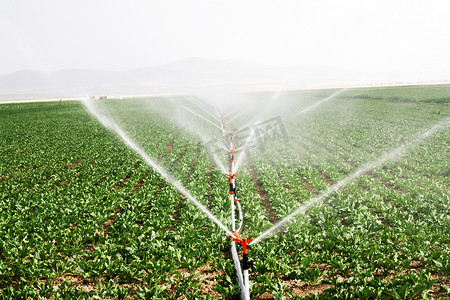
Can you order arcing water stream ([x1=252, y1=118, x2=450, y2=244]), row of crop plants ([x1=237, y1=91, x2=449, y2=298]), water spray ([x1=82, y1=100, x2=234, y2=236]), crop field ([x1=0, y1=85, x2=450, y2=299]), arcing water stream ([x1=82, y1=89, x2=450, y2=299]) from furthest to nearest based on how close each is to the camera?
water spray ([x1=82, y1=100, x2=234, y2=236]) → arcing water stream ([x1=252, y1=118, x2=450, y2=244]) → arcing water stream ([x1=82, y1=89, x2=450, y2=299]) → crop field ([x1=0, y1=85, x2=450, y2=299]) → row of crop plants ([x1=237, y1=91, x2=449, y2=298])

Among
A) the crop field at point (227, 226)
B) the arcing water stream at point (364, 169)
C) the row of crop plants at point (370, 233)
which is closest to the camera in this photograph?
the row of crop plants at point (370, 233)

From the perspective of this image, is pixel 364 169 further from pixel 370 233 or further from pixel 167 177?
pixel 167 177

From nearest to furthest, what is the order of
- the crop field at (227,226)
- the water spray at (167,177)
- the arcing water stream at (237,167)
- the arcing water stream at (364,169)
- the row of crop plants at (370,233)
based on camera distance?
1. the row of crop plants at (370,233)
2. the crop field at (227,226)
3. the arcing water stream at (237,167)
4. the arcing water stream at (364,169)
5. the water spray at (167,177)

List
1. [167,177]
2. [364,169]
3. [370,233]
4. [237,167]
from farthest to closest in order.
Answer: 1. [237,167]
2. [364,169]
3. [167,177]
4. [370,233]

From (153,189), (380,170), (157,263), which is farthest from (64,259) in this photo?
(380,170)

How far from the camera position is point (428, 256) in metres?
6.05

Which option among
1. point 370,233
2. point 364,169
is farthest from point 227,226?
point 364,169

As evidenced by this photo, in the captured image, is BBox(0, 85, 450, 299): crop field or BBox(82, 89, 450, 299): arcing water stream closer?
BBox(0, 85, 450, 299): crop field

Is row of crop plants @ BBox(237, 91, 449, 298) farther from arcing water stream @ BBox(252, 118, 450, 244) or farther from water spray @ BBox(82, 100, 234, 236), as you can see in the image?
water spray @ BBox(82, 100, 234, 236)

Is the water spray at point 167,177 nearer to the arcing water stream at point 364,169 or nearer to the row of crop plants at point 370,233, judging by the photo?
the arcing water stream at point 364,169

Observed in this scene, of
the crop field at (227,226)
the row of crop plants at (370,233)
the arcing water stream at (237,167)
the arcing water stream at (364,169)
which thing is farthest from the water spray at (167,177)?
the row of crop plants at (370,233)

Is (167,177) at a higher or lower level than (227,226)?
higher

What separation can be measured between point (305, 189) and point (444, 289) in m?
6.36

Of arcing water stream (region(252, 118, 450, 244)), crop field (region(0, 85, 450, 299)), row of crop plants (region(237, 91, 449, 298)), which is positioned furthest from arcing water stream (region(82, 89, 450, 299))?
row of crop plants (region(237, 91, 449, 298))
